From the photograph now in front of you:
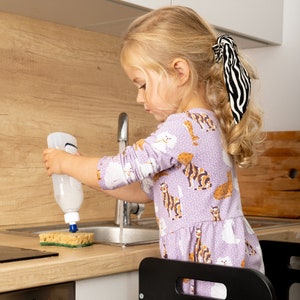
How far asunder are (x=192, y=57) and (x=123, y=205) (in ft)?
2.02

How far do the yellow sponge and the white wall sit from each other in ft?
3.56

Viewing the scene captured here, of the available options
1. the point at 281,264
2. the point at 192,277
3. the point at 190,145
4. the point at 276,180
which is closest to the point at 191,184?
the point at 190,145

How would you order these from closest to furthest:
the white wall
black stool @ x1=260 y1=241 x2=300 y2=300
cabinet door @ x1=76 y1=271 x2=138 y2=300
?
cabinet door @ x1=76 y1=271 x2=138 y2=300 → black stool @ x1=260 y1=241 x2=300 y2=300 → the white wall

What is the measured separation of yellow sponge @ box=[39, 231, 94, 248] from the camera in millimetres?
1420

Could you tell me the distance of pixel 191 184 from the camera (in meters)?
1.35

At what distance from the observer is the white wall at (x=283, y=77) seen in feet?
7.69

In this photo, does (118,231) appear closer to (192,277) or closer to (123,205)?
(123,205)

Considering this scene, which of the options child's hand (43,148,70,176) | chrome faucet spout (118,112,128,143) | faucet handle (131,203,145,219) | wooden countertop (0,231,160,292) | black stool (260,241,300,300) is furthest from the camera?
faucet handle (131,203,145,219)

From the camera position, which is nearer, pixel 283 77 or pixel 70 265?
pixel 70 265

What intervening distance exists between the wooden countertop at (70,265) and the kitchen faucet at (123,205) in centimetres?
43

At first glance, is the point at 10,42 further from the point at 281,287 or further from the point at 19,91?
the point at 281,287

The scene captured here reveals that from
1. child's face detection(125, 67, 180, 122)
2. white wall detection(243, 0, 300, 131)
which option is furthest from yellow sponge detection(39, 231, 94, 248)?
white wall detection(243, 0, 300, 131)

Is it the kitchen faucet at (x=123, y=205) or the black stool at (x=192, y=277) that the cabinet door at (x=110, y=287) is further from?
the kitchen faucet at (x=123, y=205)

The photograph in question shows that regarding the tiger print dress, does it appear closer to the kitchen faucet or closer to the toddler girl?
the toddler girl
